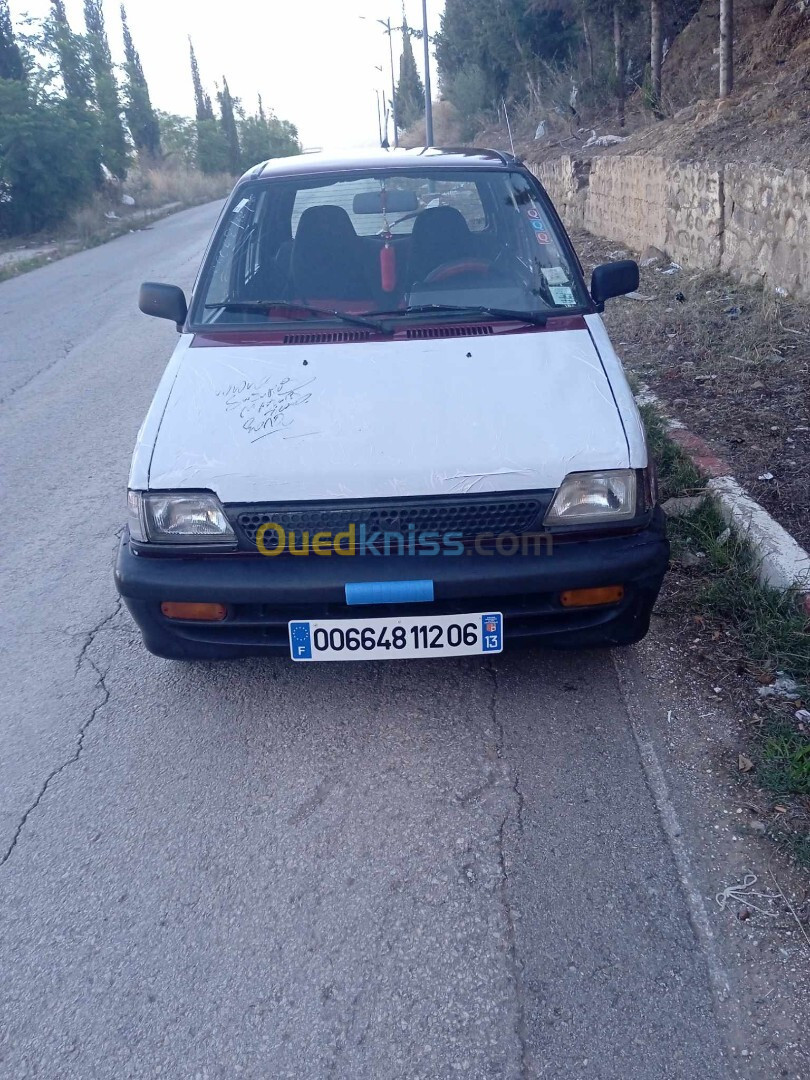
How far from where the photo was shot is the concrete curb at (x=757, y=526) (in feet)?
12.2

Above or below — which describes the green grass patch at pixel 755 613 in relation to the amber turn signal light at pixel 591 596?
below

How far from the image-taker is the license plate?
297cm

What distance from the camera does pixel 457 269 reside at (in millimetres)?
3955

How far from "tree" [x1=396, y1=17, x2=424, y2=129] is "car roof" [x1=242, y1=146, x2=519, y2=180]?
60.2m

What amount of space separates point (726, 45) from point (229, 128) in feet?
210

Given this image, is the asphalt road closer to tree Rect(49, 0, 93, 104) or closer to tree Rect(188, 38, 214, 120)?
tree Rect(49, 0, 93, 104)

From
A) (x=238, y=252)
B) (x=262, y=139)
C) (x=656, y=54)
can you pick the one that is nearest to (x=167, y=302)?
(x=238, y=252)

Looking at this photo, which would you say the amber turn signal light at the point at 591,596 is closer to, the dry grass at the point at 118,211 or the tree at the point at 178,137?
the dry grass at the point at 118,211

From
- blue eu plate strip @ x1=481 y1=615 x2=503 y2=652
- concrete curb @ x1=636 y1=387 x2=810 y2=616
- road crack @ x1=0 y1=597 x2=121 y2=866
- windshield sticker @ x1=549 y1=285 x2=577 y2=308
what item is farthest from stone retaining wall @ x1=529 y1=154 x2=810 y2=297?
road crack @ x1=0 y1=597 x2=121 y2=866

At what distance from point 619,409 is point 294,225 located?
195cm

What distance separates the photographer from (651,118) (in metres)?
14.6

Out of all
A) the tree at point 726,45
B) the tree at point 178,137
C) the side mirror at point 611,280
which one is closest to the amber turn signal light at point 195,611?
the side mirror at point 611,280

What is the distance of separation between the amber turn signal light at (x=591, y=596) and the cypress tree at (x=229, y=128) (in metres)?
65.5

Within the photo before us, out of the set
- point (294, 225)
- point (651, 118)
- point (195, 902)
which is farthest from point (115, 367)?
point (651, 118)
